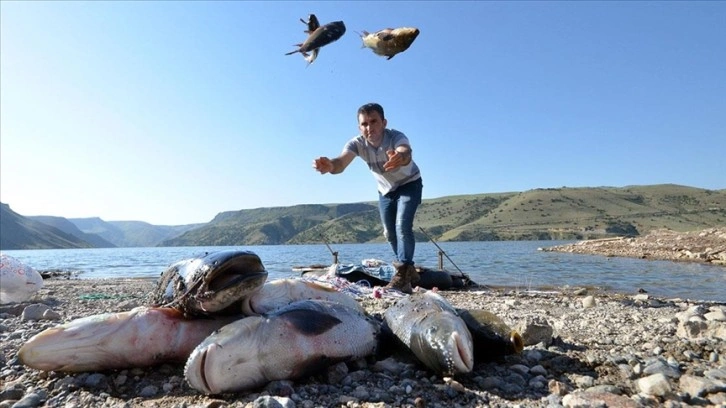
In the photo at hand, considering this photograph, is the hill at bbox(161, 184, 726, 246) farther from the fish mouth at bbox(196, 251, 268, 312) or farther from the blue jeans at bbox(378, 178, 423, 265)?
the fish mouth at bbox(196, 251, 268, 312)

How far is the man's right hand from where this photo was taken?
24.6 ft

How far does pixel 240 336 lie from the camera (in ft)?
11.4

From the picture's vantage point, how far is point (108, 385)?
3801 mm

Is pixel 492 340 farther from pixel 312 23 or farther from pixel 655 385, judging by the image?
pixel 312 23

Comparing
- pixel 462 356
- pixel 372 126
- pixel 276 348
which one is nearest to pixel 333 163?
pixel 372 126

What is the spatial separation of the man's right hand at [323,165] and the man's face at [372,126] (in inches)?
41.1

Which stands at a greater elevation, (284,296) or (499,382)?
(284,296)

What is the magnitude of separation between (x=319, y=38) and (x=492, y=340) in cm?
354

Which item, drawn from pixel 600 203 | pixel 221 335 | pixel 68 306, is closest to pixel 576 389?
pixel 221 335

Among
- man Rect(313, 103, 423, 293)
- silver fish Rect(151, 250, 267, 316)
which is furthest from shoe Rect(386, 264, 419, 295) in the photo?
silver fish Rect(151, 250, 267, 316)

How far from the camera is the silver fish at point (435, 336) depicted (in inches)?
135

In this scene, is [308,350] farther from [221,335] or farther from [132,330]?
[132,330]

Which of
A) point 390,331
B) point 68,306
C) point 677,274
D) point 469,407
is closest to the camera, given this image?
point 469,407

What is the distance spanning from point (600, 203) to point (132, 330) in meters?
176
